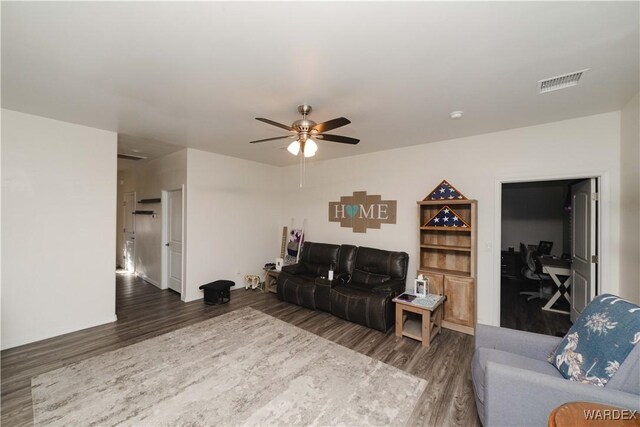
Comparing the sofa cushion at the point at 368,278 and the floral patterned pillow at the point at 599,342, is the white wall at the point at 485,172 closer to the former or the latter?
the sofa cushion at the point at 368,278

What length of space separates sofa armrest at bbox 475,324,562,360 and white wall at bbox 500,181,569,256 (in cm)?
546

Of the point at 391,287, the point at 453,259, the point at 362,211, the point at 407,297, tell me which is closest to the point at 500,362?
the point at 407,297

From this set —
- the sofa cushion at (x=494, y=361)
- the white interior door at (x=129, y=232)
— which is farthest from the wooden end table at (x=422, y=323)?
the white interior door at (x=129, y=232)

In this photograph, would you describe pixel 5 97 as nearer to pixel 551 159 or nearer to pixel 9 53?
pixel 9 53

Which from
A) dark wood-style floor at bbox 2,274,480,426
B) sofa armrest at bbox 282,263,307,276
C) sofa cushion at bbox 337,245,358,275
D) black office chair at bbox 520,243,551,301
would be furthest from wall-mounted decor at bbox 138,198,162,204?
black office chair at bbox 520,243,551,301

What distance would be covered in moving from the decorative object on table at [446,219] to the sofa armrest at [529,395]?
2.22 meters

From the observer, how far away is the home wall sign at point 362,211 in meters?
4.29

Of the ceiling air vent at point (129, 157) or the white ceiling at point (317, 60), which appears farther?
the ceiling air vent at point (129, 157)

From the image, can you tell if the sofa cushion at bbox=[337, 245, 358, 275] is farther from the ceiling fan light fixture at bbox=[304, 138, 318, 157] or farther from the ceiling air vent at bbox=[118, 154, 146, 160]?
the ceiling air vent at bbox=[118, 154, 146, 160]

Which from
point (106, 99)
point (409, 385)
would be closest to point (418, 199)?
point (409, 385)

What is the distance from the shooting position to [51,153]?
10.1 ft

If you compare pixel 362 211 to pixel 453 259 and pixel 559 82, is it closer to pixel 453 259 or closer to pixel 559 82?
pixel 453 259

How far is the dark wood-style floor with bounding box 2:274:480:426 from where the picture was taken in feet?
6.54

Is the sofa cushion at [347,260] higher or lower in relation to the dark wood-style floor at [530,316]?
higher
